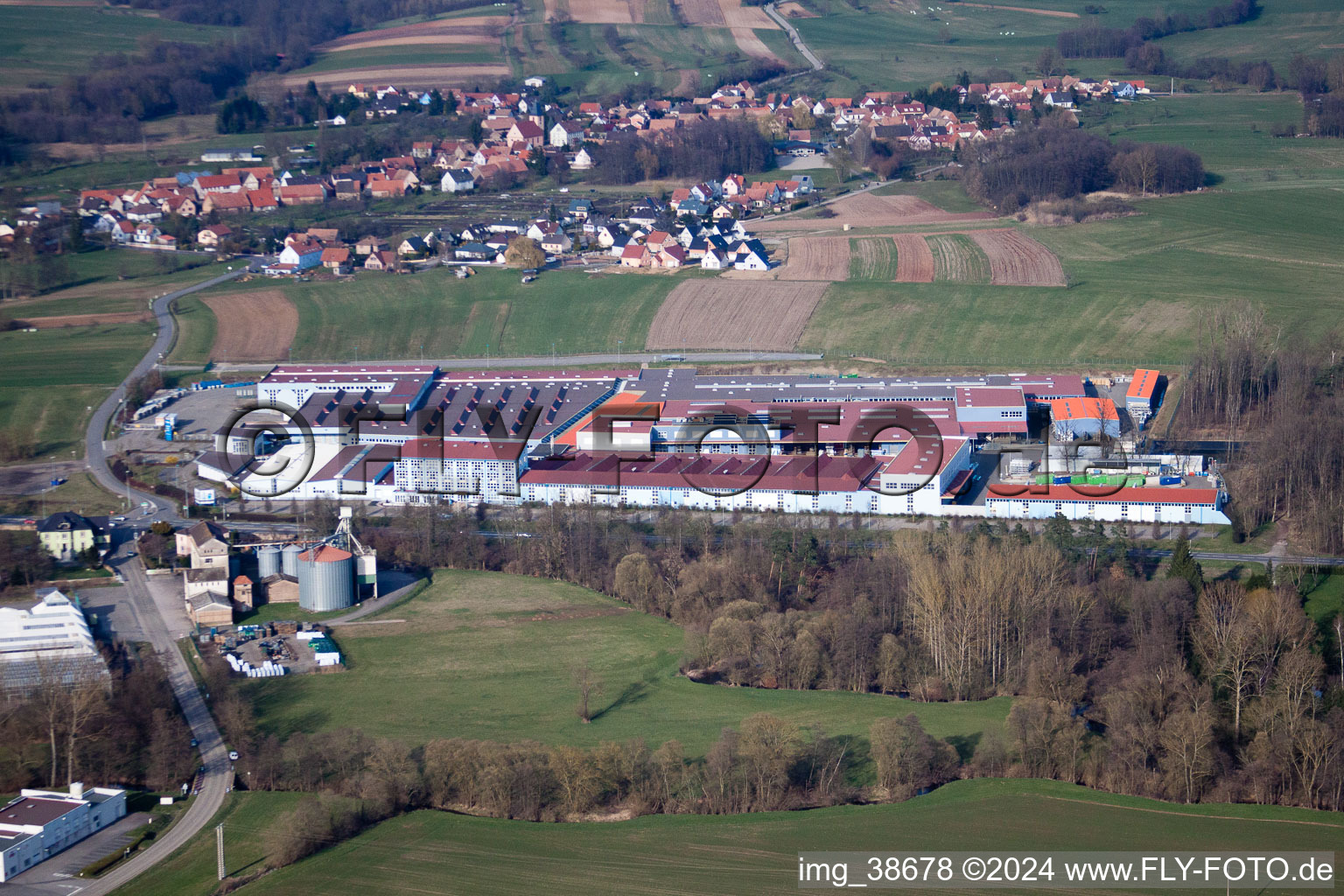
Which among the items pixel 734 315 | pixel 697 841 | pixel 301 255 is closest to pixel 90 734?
pixel 697 841

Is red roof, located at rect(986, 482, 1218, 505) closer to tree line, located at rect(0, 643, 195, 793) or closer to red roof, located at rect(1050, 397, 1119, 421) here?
red roof, located at rect(1050, 397, 1119, 421)

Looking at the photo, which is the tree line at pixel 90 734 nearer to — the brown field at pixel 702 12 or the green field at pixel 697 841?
the green field at pixel 697 841

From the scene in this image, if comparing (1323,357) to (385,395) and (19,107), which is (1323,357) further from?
(19,107)

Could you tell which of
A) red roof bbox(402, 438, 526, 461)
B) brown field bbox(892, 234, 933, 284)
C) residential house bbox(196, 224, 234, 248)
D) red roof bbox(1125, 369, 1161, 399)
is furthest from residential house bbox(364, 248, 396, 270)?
red roof bbox(1125, 369, 1161, 399)

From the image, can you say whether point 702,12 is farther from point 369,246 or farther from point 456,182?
point 369,246

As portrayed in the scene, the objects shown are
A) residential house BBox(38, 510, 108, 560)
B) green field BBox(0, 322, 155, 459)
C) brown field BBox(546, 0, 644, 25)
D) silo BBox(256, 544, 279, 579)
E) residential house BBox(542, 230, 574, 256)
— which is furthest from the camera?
brown field BBox(546, 0, 644, 25)

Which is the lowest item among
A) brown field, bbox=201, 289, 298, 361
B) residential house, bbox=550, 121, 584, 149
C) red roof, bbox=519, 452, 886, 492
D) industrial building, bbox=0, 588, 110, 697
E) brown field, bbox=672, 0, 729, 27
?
industrial building, bbox=0, 588, 110, 697
